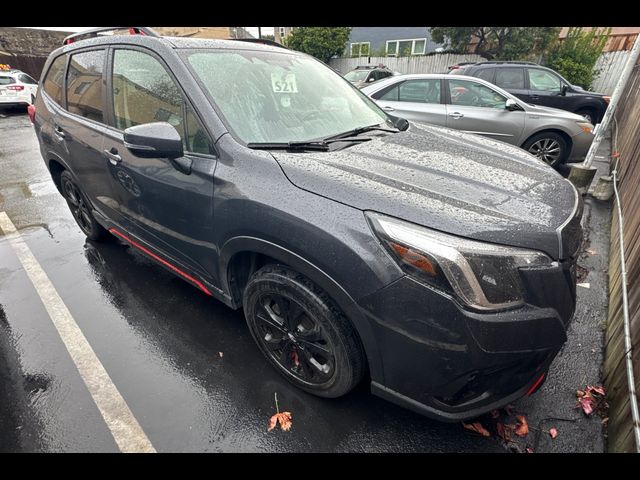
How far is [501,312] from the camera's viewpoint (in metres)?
1.37

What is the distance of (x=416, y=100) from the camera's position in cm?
611

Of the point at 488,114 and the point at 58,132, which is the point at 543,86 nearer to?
the point at 488,114

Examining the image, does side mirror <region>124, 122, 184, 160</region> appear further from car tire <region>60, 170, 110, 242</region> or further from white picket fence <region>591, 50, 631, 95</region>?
white picket fence <region>591, 50, 631, 95</region>

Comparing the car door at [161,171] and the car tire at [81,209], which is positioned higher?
the car door at [161,171]

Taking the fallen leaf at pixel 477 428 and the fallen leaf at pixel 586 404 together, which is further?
the fallen leaf at pixel 586 404

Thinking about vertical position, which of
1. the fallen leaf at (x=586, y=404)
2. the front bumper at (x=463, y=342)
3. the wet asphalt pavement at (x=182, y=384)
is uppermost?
the front bumper at (x=463, y=342)

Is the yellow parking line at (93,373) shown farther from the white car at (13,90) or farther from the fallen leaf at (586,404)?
the white car at (13,90)

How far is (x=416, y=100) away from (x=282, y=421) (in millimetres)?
5716

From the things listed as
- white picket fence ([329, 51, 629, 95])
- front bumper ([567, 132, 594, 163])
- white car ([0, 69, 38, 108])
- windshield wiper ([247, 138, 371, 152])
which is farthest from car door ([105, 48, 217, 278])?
white car ([0, 69, 38, 108])

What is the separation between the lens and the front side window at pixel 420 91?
599 cm

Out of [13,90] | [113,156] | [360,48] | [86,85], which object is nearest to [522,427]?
[113,156]

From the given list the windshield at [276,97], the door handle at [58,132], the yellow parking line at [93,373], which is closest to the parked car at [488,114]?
the windshield at [276,97]

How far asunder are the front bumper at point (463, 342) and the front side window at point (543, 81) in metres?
8.57

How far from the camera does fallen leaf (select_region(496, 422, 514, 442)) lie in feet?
6.03
